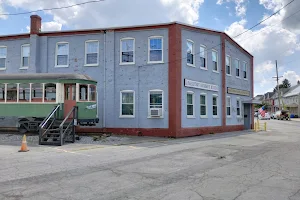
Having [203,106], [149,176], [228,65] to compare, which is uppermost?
[228,65]

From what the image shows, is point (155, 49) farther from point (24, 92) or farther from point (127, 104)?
point (24, 92)

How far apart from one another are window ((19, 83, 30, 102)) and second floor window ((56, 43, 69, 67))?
4544 mm

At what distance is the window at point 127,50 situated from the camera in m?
19.9

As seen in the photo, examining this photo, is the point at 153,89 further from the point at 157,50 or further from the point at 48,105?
the point at 48,105

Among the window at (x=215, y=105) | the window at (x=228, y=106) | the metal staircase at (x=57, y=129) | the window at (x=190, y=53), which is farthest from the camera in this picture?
the window at (x=228, y=106)

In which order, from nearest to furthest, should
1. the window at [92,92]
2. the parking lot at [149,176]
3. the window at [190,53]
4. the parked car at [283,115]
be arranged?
the parking lot at [149,176] < the window at [92,92] < the window at [190,53] < the parked car at [283,115]

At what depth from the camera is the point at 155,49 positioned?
19.5 meters

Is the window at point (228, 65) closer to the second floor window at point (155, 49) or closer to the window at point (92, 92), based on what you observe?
the second floor window at point (155, 49)

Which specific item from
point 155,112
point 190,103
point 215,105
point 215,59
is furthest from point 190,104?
point 215,59

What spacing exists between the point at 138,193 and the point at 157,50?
14604mm

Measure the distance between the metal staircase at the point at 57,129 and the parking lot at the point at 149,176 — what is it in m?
2.78

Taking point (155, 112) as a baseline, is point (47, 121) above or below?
below

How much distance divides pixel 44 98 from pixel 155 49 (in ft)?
26.6

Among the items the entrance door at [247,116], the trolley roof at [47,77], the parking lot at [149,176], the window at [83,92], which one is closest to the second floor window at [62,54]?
the trolley roof at [47,77]
